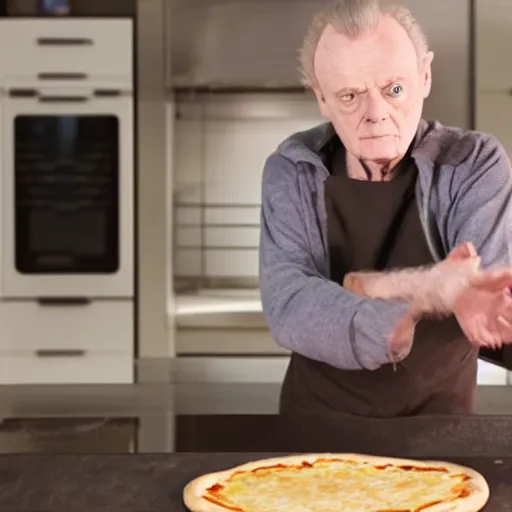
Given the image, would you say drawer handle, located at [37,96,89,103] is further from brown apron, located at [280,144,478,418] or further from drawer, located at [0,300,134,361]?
brown apron, located at [280,144,478,418]

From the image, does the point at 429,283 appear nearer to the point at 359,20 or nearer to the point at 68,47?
the point at 359,20

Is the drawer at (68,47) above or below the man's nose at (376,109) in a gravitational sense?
above

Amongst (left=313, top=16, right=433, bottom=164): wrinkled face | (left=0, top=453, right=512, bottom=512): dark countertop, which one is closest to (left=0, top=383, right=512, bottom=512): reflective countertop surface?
(left=0, top=453, right=512, bottom=512): dark countertop

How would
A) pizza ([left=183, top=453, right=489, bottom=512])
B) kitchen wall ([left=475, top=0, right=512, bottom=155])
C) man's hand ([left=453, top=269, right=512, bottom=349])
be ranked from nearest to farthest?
pizza ([left=183, top=453, right=489, bottom=512]) < man's hand ([left=453, top=269, right=512, bottom=349]) < kitchen wall ([left=475, top=0, right=512, bottom=155])

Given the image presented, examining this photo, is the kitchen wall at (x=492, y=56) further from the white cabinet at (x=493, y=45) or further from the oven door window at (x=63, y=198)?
the oven door window at (x=63, y=198)

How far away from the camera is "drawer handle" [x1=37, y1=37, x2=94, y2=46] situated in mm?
1987

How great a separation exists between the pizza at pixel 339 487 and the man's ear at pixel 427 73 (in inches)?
16.9

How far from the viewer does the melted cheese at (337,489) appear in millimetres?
803

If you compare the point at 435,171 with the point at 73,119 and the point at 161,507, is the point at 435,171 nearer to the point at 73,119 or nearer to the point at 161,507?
the point at 161,507

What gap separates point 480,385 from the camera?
112cm

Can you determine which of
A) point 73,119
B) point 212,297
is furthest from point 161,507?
point 73,119

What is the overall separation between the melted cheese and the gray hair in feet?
1.52

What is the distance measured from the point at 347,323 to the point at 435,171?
20cm

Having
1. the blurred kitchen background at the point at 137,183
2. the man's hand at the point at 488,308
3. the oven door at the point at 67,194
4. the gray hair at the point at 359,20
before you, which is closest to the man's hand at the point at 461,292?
the man's hand at the point at 488,308
